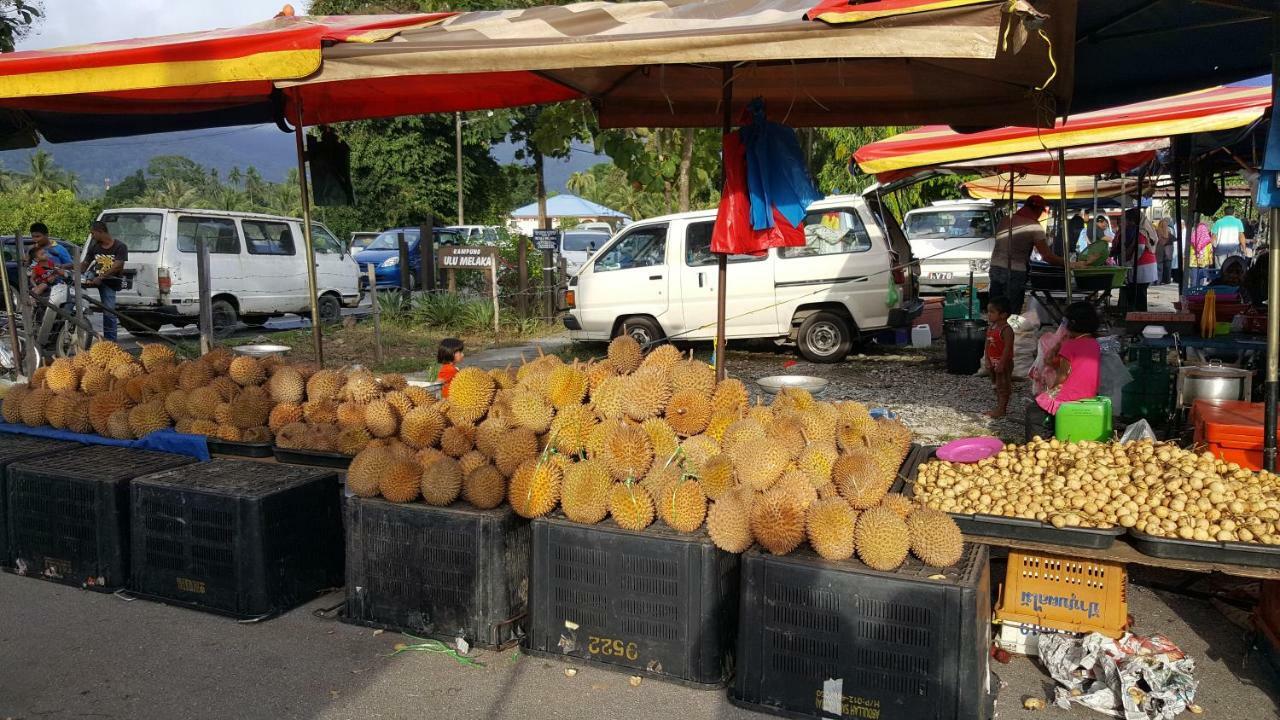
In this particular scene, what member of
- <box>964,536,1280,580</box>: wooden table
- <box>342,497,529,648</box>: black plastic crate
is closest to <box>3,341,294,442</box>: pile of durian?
<box>342,497,529,648</box>: black plastic crate

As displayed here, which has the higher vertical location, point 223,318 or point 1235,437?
point 223,318

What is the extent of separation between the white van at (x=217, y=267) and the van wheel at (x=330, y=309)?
0.06ft

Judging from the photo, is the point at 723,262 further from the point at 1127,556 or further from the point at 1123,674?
the point at 1123,674

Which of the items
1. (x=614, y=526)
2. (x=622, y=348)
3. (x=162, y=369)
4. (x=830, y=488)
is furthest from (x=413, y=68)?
(x=162, y=369)

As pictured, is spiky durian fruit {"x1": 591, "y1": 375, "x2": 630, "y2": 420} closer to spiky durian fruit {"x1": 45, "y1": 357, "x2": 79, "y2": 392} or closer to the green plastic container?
the green plastic container

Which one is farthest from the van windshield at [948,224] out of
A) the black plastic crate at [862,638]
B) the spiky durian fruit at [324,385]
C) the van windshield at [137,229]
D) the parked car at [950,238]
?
the black plastic crate at [862,638]

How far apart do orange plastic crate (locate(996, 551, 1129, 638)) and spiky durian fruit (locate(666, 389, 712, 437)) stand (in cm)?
140

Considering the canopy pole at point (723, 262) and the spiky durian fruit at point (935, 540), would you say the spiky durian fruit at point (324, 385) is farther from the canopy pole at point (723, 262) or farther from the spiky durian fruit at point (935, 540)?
the spiky durian fruit at point (935, 540)

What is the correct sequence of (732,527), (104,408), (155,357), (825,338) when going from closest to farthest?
(732,527) < (104,408) < (155,357) < (825,338)

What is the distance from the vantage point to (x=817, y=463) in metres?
3.50

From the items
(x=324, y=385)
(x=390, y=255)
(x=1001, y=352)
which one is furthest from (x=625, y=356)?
(x=390, y=255)

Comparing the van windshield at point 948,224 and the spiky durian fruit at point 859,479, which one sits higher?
the van windshield at point 948,224

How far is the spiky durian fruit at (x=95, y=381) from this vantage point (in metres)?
5.35

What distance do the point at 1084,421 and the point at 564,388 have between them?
8.28 ft
